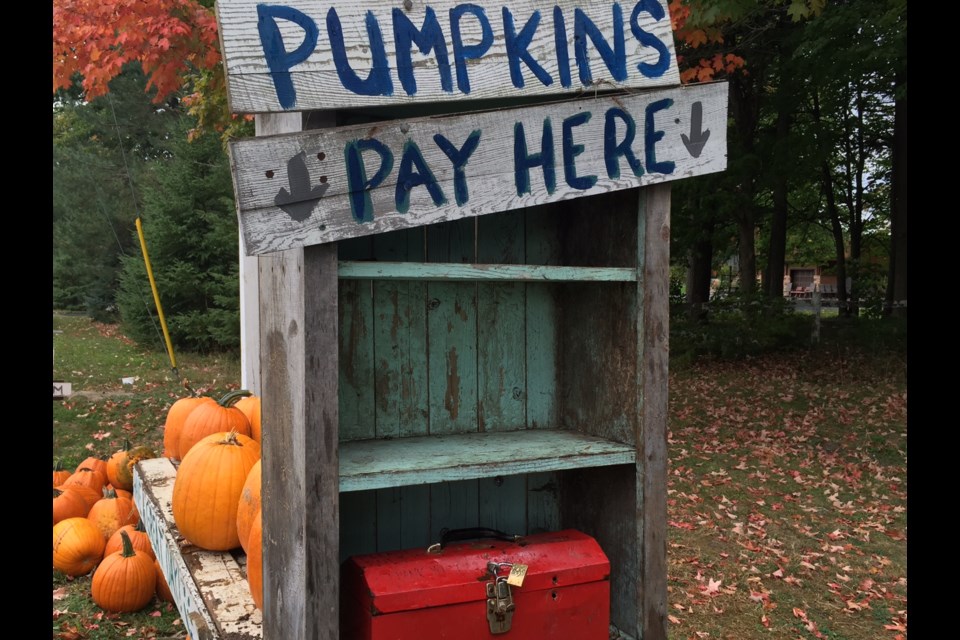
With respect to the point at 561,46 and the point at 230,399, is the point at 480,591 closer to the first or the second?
the point at 561,46

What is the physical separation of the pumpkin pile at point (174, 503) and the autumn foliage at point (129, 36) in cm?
315

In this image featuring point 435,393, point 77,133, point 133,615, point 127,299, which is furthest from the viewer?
point 77,133

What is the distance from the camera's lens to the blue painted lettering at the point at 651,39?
219 centimetres

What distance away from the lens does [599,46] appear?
84.5 inches

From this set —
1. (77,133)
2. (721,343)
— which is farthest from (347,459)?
(77,133)

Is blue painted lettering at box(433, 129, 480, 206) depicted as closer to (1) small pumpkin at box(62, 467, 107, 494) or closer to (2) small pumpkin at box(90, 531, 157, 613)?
(2) small pumpkin at box(90, 531, 157, 613)

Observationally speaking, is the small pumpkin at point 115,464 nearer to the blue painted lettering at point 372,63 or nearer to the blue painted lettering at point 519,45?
the blue painted lettering at point 372,63

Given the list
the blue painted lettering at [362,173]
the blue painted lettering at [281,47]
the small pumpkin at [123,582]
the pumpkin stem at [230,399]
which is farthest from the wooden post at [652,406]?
the small pumpkin at [123,582]

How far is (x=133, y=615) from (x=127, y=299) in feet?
38.8

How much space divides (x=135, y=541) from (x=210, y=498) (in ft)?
5.84

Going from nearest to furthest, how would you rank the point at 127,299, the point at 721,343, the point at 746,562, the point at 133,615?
1. the point at 133,615
2. the point at 746,562
3. the point at 721,343
4. the point at 127,299

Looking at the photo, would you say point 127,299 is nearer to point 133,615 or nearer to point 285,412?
point 133,615

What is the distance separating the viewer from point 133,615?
4117 millimetres
